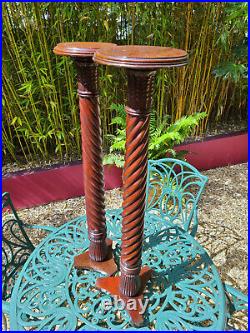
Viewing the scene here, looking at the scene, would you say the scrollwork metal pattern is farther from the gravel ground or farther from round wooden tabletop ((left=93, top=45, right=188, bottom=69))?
round wooden tabletop ((left=93, top=45, right=188, bottom=69))

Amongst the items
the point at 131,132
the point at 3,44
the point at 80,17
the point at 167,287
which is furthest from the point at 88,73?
the point at 3,44

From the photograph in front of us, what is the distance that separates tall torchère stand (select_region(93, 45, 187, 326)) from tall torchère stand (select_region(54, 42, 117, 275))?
16 centimetres

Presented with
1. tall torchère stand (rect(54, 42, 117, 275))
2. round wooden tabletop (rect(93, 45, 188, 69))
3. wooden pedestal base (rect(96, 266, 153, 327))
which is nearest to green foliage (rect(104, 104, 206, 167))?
tall torchère stand (rect(54, 42, 117, 275))

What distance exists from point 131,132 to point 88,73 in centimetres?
32

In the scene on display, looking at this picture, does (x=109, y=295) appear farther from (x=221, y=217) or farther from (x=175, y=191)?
(x=221, y=217)

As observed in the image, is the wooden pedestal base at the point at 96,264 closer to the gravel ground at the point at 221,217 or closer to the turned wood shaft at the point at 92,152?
the turned wood shaft at the point at 92,152

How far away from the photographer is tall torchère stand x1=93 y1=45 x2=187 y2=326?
32.8 inches

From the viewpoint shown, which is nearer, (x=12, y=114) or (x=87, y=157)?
Answer: (x=87, y=157)

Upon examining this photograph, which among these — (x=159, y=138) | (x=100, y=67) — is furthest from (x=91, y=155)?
(x=100, y=67)

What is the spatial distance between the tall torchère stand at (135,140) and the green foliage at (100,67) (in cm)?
137

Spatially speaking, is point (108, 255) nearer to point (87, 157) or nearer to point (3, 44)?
point (87, 157)

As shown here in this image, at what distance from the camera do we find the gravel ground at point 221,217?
206cm

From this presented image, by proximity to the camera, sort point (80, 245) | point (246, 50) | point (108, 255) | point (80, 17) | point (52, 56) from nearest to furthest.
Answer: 1. point (108, 255)
2. point (80, 245)
3. point (80, 17)
4. point (52, 56)
5. point (246, 50)

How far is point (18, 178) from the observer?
254 cm
